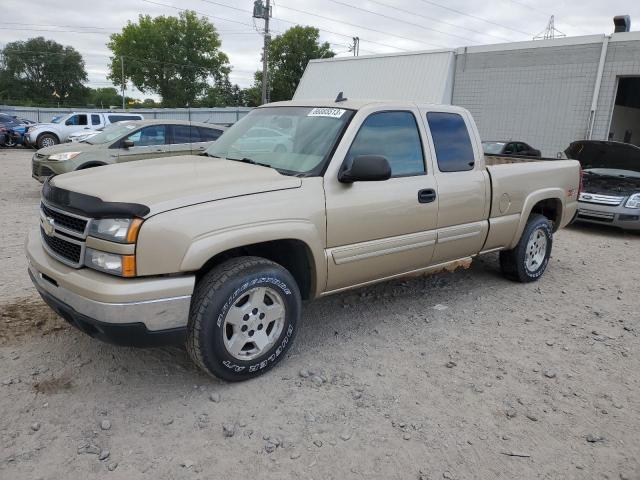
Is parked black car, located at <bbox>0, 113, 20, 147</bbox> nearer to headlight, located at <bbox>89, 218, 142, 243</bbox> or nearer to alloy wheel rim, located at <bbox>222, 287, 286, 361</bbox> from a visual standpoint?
headlight, located at <bbox>89, 218, 142, 243</bbox>

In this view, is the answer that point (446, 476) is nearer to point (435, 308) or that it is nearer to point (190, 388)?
point (190, 388)

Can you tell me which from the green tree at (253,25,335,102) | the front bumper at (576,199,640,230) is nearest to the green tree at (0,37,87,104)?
the green tree at (253,25,335,102)

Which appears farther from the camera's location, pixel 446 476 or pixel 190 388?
pixel 190 388

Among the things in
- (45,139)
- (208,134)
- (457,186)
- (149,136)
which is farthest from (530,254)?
(45,139)

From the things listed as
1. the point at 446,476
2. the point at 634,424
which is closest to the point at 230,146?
the point at 446,476

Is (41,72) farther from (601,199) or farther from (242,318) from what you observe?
(242,318)

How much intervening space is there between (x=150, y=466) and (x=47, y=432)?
683mm

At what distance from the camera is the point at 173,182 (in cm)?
326

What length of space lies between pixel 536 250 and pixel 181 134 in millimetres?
7548

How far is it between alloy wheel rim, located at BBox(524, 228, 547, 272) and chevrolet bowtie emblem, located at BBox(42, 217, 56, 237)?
14.9 ft

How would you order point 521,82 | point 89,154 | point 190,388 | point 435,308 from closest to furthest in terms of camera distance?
point 190,388 < point 435,308 < point 89,154 < point 521,82

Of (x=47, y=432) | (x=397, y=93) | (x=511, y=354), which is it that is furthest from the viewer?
(x=397, y=93)

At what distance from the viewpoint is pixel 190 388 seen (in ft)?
10.7

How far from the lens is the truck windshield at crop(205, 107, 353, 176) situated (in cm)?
373
